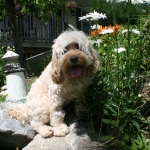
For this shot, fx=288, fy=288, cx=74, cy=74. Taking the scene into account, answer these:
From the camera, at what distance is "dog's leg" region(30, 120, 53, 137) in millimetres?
3677

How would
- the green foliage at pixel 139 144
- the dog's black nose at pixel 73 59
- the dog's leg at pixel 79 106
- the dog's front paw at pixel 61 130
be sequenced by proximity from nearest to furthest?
the green foliage at pixel 139 144
the dog's black nose at pixel 73 59
the dog's front paw at pixel 61 130
the dog's leg at pixel 79 106

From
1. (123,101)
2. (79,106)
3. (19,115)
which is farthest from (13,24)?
(123,101)

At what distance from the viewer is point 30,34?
15625 mm

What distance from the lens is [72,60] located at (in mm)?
3229

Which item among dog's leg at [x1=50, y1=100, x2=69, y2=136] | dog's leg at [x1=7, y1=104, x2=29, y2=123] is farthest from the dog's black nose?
dog's leg at [x1=7, y1=104, x2=29, y2=123]

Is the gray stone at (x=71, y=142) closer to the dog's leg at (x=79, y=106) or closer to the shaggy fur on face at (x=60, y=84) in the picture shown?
the shaggy fur on face at (x=60, y=84)

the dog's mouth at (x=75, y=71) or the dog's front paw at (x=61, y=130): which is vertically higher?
the dog's mouth at (x=75, y=71)

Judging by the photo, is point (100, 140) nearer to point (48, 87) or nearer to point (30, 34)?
point (48, 87)

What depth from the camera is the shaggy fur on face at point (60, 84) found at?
3342mm

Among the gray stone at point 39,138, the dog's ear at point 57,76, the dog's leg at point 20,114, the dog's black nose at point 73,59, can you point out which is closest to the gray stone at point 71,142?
the gray stone at point 39,138

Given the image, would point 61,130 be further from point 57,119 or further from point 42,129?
point 42,129

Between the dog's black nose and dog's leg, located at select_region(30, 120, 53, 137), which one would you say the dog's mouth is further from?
dog's leg, located at select_region(30, 120, 53, 137)

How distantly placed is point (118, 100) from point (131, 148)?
0.57m

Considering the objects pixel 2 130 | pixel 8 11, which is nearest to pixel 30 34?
pixel 8 11
